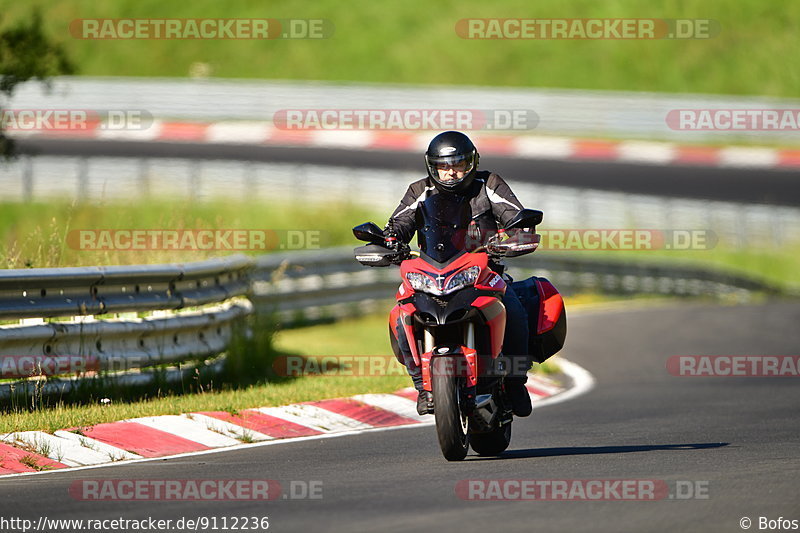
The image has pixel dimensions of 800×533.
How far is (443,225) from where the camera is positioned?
8.32m

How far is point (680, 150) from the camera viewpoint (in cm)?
3578

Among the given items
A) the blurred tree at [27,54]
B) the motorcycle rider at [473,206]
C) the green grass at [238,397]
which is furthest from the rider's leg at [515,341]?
the blurred tree at [27,54]

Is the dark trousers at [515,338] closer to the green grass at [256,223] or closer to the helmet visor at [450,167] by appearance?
the helmet visor at [450,167]

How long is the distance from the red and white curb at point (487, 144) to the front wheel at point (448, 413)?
26954 mm

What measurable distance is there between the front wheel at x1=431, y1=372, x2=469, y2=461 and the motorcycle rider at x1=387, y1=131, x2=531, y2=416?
1.28ft

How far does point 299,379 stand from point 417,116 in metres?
23.5

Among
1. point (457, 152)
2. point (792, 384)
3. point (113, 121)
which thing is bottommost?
point (792, 384)

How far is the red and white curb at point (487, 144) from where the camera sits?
114 ft

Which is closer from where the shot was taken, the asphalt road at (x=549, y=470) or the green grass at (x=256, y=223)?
the asphalt road at (x=549, y=470)

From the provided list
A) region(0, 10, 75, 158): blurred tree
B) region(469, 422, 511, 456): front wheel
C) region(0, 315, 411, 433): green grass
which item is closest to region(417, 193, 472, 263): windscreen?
region(469, 422, 511, 456): front wheel

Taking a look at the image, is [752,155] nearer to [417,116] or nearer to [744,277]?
[417,116]

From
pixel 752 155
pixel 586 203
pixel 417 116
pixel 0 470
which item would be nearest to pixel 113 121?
pixel 417 116

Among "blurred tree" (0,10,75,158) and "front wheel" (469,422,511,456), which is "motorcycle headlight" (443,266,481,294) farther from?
"blurred tree" (0,10,75,158)

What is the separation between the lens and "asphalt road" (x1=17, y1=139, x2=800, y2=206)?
32188 millimetres
